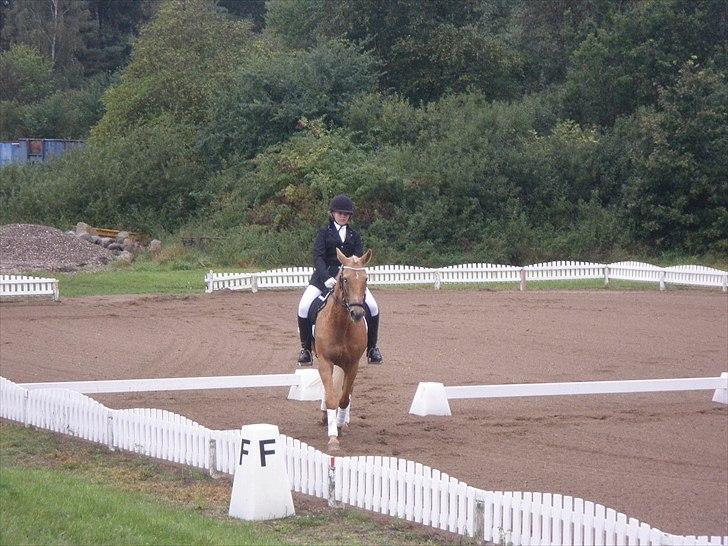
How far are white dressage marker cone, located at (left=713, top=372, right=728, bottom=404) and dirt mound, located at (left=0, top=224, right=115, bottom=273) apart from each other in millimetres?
22857

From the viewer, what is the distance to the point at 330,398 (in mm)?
13914

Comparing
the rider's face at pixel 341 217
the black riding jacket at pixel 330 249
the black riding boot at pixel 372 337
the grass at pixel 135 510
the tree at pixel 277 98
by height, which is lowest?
the grass at pixel 135 510

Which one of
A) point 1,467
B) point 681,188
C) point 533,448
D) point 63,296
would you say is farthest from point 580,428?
point 681,188

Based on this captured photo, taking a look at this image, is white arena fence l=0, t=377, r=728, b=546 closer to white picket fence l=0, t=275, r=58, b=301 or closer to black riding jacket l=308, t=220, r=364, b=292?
black riding jacket l=308, t=220, r=364, b=292

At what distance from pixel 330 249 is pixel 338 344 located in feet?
4.40

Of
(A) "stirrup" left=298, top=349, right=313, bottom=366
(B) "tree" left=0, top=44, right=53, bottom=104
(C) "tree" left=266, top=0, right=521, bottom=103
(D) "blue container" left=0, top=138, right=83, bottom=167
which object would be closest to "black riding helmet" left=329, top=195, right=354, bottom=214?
(A) "stirrup" left=298, top=349, right=313, bottom=366

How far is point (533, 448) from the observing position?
1382 cm

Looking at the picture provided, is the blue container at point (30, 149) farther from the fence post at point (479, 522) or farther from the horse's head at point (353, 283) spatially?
the fence post at point (479, 522)

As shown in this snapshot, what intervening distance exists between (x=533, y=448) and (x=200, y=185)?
33.8 meters

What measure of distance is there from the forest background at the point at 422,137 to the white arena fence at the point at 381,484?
23.0 metres

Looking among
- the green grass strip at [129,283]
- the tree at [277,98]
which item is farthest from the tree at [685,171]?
the green grass strip at [129,283]

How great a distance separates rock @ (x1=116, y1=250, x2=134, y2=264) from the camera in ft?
120

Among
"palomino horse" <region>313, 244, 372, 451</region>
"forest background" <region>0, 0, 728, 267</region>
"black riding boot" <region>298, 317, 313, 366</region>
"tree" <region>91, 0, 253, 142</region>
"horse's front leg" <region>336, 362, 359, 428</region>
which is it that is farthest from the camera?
"tree" <region>91, 0, 253, 142</region>

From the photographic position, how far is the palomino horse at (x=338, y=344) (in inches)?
531
